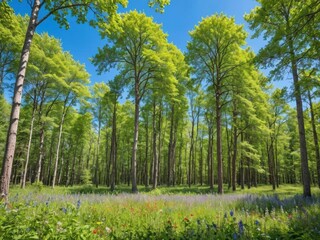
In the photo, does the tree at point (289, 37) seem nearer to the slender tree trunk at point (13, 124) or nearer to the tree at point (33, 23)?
the tree at point (33, 23)

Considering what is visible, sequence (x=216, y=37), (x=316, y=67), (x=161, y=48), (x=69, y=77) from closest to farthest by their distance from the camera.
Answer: (x=316, y=67)
(x=216, y=37)
(x=161, y=48)
(x=69, y=77)

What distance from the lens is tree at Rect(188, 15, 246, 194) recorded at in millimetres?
15336

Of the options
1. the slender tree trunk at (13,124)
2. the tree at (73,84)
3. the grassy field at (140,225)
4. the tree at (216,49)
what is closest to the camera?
the grassy field at (140,225)

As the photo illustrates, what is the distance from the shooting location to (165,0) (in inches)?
325

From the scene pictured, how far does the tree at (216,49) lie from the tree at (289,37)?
1749 mm

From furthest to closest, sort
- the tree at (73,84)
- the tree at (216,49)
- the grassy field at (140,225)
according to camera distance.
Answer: the tree at (73,84), the tree at (216,49), the grassy field at (140,225)

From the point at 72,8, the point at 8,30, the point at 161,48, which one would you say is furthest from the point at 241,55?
the point at 8,30

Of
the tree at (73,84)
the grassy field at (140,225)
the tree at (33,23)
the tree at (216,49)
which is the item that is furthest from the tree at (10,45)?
the grassy field at (140,225)

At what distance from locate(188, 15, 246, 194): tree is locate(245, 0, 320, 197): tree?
68.9 inches

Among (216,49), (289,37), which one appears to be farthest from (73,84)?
(289,37)

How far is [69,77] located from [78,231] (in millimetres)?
22522

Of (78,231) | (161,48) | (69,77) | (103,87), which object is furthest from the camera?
(103,87)

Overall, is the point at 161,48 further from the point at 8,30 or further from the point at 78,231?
the point at 78,231

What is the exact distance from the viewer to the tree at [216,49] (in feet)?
50.3
